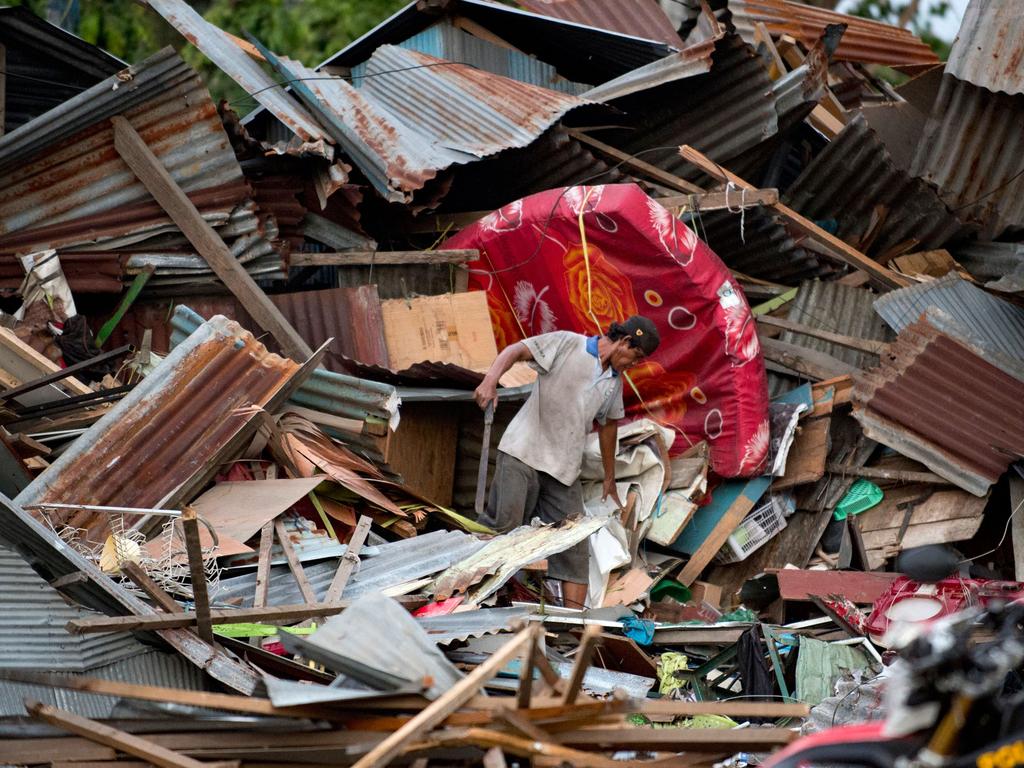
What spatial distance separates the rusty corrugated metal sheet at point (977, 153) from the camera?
1011 centimetres

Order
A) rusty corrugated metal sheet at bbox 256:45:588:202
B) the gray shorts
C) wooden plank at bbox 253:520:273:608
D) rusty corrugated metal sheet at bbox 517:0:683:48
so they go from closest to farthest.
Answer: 1. wooden plank at bbox 253:520:273:608
2. the gray shorts
3. rusty corrugated metal sheet at bbox 256:45:588:202
4. rusty corrugated metal sheet at bbox 517:0:683:48

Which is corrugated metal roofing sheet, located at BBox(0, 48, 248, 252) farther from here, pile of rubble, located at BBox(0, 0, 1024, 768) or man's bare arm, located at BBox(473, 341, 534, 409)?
man's bare arm, located at BBox(473, 341, 534, 409)

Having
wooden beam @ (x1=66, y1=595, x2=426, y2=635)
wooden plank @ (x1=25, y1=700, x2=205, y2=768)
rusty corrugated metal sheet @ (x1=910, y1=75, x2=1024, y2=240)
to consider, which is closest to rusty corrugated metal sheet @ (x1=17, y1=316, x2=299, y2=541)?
wooden beam @ (x1=66, y1=595, x2=426, y2=635)

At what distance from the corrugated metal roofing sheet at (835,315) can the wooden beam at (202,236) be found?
3.77m

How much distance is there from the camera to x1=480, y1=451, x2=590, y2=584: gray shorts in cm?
671

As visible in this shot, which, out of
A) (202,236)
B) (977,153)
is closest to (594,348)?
(202,236)

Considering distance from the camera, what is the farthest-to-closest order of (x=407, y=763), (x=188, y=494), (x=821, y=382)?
(x=821, y=382)
(x=188, y=494)
(x=407, y=763)

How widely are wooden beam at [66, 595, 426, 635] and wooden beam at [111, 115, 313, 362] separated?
3.05m

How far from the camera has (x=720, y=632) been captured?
637cm

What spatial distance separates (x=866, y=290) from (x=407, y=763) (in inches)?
266

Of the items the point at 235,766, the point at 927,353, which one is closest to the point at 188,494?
the point at 235,766

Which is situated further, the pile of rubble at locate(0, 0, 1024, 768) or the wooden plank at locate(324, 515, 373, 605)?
the wooden plank at locate(324, 515, 373, 605)

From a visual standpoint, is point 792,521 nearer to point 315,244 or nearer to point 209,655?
point 315,244

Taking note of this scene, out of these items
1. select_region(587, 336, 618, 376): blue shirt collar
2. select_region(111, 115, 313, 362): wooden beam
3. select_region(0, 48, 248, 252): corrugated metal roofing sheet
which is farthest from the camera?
select_region(111, 115, 313, 362): wooden beam
